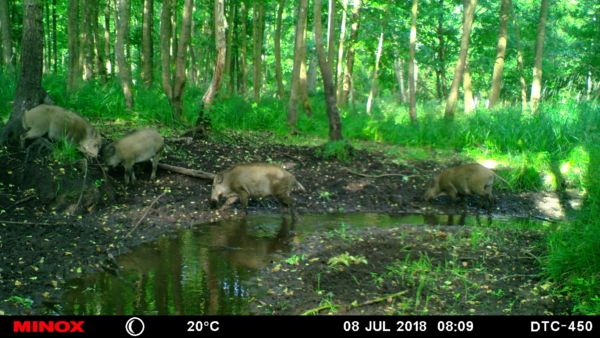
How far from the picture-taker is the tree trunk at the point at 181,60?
13.5 metres

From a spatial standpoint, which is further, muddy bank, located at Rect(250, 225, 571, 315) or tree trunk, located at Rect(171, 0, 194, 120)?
tree trunk, located at Rect(171, 0, 194, 120)

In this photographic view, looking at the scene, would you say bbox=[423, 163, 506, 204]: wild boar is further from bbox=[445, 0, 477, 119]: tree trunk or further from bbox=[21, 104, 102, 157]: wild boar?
bbox=[21, 104, 102, 157]: wild boar

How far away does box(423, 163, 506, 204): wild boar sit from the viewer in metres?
11.8

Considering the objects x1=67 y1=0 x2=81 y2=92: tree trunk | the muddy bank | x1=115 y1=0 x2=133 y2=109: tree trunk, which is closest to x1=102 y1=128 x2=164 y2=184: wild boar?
the muddy bank

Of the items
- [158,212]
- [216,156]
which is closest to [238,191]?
[158,212]

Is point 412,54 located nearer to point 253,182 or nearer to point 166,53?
point 166,53

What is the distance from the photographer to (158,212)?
9.68m

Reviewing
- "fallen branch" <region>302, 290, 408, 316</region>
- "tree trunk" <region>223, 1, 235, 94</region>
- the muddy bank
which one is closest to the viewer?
"fallen branch" <region>302, 290, 408, 316</region>

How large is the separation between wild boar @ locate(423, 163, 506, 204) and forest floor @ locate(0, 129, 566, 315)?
0.33 metres

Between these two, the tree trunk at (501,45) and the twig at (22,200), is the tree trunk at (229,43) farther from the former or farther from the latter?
the twig at (22,200)
